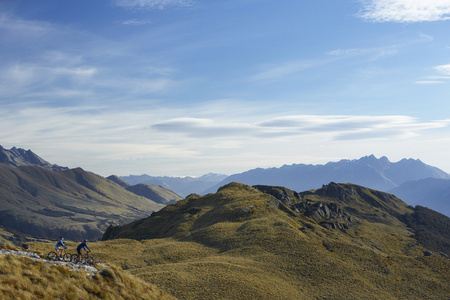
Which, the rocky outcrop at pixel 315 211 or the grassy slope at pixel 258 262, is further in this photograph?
the rocky outcrop at pixel 315 211

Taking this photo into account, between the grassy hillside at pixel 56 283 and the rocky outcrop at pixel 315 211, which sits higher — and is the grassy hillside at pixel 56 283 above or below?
above

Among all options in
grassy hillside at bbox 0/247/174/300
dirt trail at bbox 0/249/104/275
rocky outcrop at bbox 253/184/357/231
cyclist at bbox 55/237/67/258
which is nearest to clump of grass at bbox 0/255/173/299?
grassy hillside at bbox 0/247/174/300

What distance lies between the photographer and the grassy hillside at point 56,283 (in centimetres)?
2872

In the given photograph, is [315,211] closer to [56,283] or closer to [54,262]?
[54,262]

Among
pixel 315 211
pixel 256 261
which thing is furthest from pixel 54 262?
pixel 315 211

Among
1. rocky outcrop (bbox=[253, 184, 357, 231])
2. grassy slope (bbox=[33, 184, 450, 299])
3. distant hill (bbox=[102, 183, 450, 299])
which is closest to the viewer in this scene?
grassy slope (bbox=[33, 184, 450, 299])

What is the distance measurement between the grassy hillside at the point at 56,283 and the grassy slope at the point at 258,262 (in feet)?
37.2

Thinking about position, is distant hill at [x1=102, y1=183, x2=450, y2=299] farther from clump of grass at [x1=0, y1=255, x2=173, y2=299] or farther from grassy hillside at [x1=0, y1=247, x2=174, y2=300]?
grassy hillside at [x1=0, y1=247, x2=174, y2=300]

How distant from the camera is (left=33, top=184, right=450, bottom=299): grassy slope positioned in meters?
52.7

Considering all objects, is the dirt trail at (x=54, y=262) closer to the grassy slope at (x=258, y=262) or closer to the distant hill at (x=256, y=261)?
the distant hill at (x=256, y=261)

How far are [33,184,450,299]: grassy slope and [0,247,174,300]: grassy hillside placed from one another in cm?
1133

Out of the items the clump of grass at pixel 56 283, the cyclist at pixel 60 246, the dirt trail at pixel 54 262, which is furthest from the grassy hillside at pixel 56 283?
the cyclist at pixel 60 246

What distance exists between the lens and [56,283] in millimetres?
31344

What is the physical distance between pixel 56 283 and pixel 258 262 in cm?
4181
